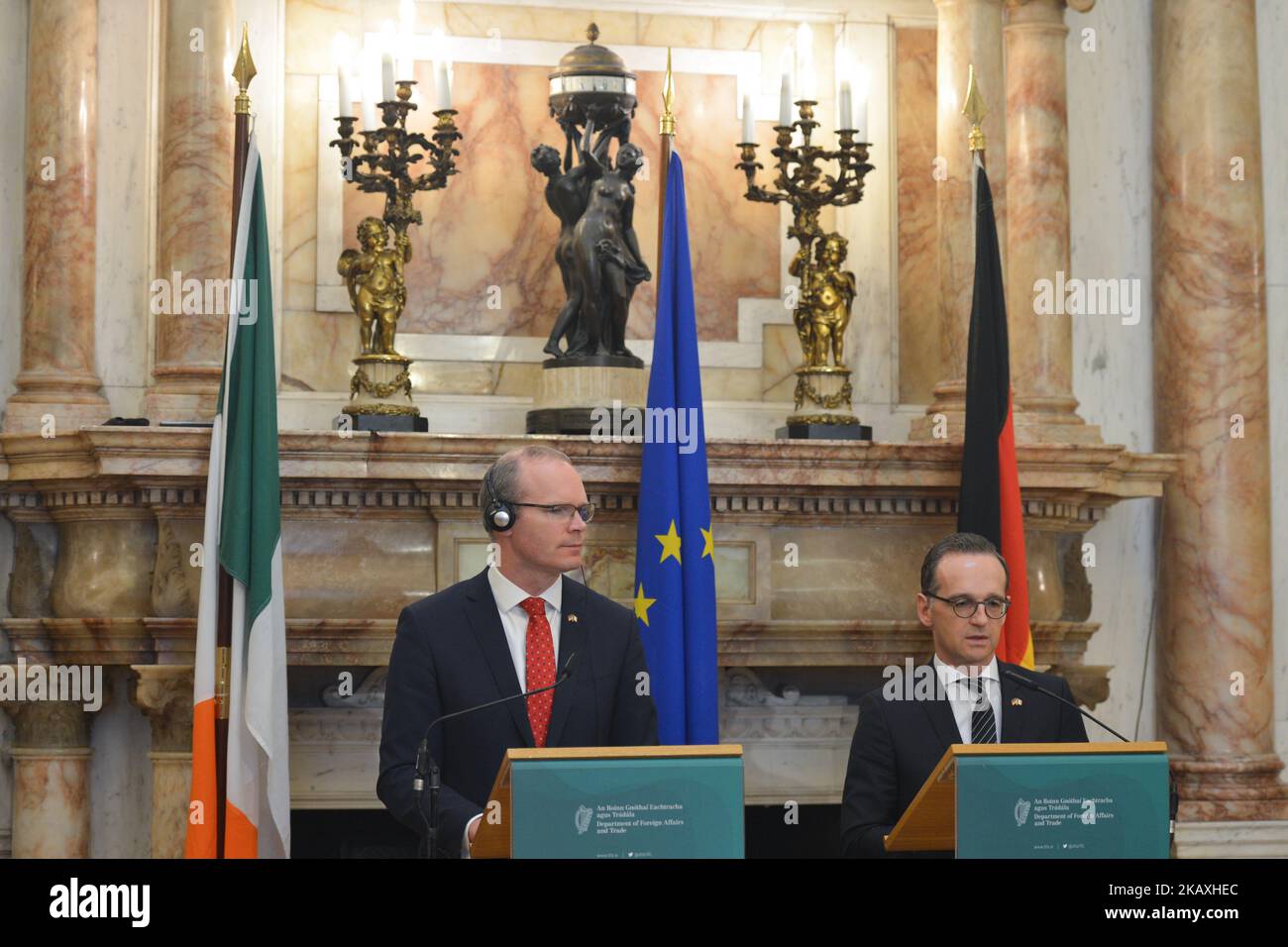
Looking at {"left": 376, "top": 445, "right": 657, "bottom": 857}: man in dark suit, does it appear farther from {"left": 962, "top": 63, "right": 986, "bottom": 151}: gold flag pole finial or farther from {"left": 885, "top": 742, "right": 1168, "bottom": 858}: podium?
{"left": 962, "top": 63, "right": 986, "bottom": 151}: gold flag pole finial

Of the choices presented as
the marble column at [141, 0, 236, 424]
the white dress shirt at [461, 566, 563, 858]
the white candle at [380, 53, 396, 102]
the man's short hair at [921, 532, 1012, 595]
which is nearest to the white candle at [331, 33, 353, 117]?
the white candle at [380, 53, 396, 102]

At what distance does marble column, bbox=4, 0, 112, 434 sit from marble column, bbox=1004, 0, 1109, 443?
3282 millimetres

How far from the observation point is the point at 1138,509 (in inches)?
270

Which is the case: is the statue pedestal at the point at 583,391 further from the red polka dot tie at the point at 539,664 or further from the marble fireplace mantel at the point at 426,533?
the red polka dot tie at the point at 539,664

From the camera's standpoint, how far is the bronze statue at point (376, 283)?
5.98 meters

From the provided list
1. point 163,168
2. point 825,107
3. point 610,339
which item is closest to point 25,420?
point 163,168

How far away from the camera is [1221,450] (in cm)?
663

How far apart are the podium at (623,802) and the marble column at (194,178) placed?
3.56m

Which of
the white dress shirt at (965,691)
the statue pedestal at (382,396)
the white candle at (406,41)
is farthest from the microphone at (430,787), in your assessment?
the white candle at (406,41)

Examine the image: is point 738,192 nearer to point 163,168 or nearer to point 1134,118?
point 1134,118

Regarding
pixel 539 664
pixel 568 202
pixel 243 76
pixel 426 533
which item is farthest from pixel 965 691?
pixel 243 76

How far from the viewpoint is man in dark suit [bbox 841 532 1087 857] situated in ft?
11.6

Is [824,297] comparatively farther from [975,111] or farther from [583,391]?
[583,391]
